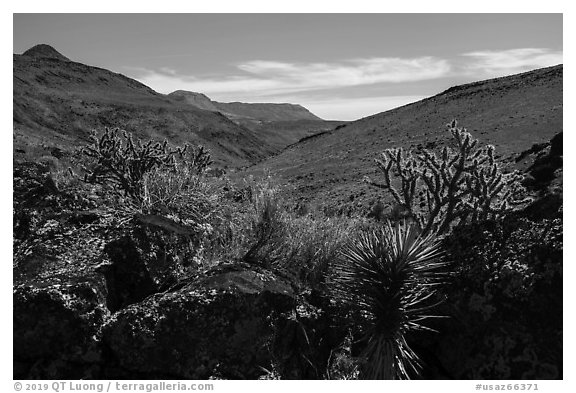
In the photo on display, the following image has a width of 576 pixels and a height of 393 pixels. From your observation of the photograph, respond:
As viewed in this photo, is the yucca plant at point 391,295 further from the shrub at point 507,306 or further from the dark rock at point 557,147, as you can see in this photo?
the dark rock at point 557,147

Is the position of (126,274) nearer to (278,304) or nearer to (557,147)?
(278,304)

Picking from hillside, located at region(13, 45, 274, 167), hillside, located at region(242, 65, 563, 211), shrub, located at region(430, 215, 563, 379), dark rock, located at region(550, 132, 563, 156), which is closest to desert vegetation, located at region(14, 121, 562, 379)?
shrub, located at region(430, 215, 563, 379)

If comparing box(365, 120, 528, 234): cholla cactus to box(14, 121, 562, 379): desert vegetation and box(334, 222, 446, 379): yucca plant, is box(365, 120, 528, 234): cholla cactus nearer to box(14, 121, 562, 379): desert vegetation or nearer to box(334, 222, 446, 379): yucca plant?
box(14, 121, 562, 379): desert vegetation

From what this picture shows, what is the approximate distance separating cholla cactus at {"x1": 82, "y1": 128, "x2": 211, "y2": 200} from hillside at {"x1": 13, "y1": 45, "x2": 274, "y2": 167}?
4969 centimetres

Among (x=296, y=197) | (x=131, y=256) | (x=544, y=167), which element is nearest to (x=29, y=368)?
(x=131, y=256)

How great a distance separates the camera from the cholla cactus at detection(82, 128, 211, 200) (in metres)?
8.73

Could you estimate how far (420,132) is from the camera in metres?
41.9

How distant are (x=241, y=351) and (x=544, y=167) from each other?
1623 centimetres

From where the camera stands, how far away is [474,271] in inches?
192

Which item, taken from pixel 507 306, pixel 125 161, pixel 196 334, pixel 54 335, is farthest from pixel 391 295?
pixel 125 161

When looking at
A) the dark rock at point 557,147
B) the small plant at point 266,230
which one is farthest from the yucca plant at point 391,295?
the dark rock at point 557,147

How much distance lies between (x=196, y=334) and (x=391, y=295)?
1665mm

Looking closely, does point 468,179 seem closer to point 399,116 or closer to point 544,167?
point 544,167

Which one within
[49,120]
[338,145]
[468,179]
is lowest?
[468,179]
